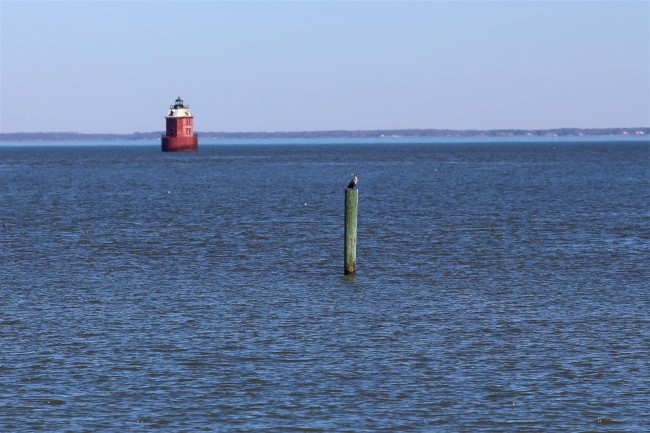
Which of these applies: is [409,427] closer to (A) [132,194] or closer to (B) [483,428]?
(B) [483,428]

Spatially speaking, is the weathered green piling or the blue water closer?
the blue water

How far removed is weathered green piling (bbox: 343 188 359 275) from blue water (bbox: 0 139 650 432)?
0.55 m

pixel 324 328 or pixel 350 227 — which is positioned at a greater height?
pixel 350 227

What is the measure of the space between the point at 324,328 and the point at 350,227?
9.36 metres

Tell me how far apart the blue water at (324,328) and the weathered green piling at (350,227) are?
0.55 metres

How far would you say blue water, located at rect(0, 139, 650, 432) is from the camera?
19.0 metres

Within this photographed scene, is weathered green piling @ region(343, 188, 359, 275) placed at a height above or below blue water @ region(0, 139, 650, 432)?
above

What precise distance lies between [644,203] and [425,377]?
5432 cm

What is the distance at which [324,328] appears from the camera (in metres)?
26.3

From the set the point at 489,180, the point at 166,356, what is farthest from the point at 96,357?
the point at 489,180

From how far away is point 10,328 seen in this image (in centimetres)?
2605

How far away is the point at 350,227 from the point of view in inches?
1391

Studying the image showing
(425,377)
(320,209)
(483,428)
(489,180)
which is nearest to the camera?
(483,428)

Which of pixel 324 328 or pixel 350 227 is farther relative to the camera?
pixel 350 227
